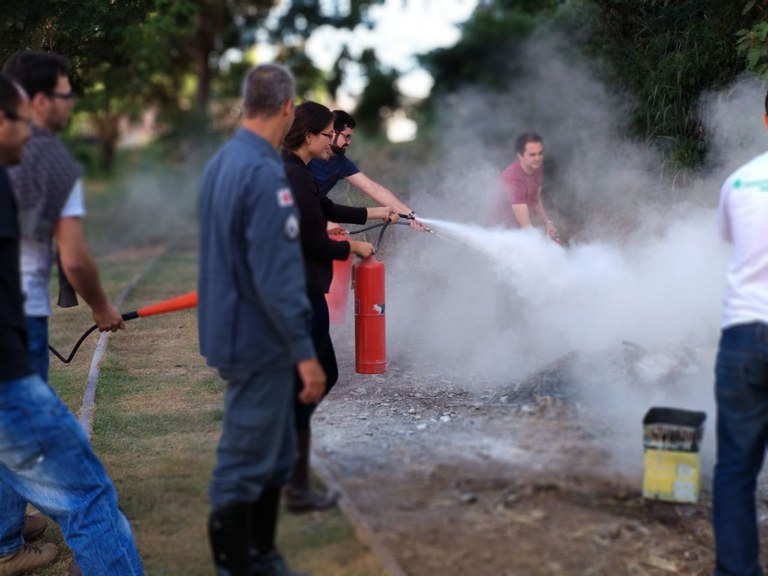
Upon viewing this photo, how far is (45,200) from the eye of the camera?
3.79 m

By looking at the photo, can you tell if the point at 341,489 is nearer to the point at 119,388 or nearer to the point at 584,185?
the point at 119,388

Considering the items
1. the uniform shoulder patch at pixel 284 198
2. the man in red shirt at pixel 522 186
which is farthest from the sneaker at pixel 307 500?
the man in red shirt at pixel 522 186

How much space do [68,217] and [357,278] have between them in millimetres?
2687

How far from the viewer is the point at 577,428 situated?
4656mm

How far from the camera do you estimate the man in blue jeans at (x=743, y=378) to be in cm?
367

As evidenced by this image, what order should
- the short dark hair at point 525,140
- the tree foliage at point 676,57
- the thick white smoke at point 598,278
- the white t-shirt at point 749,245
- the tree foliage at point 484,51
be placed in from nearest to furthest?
the white t-shirt at point 749,245, the thick white smoke at point 598,278, the short dark hair at point 525,140, the tree foliage at point 676,57, the tree foliage at point 484,51

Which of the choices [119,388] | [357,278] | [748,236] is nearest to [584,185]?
[357,278]

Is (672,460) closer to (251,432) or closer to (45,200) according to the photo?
(251,432)

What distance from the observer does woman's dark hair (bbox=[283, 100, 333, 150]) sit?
15.6 ft

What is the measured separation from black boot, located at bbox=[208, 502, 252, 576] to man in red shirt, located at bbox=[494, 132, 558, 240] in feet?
13.8

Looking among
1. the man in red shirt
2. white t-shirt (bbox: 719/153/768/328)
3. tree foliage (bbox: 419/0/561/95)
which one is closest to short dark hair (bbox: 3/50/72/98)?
white t-shirt (bbox: 719/153/768/328)

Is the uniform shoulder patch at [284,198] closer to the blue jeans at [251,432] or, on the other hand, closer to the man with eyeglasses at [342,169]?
the blue jeans at [251,432]

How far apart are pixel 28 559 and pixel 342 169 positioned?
10.9 feet

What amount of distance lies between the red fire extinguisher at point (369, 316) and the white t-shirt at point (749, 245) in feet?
9.28
